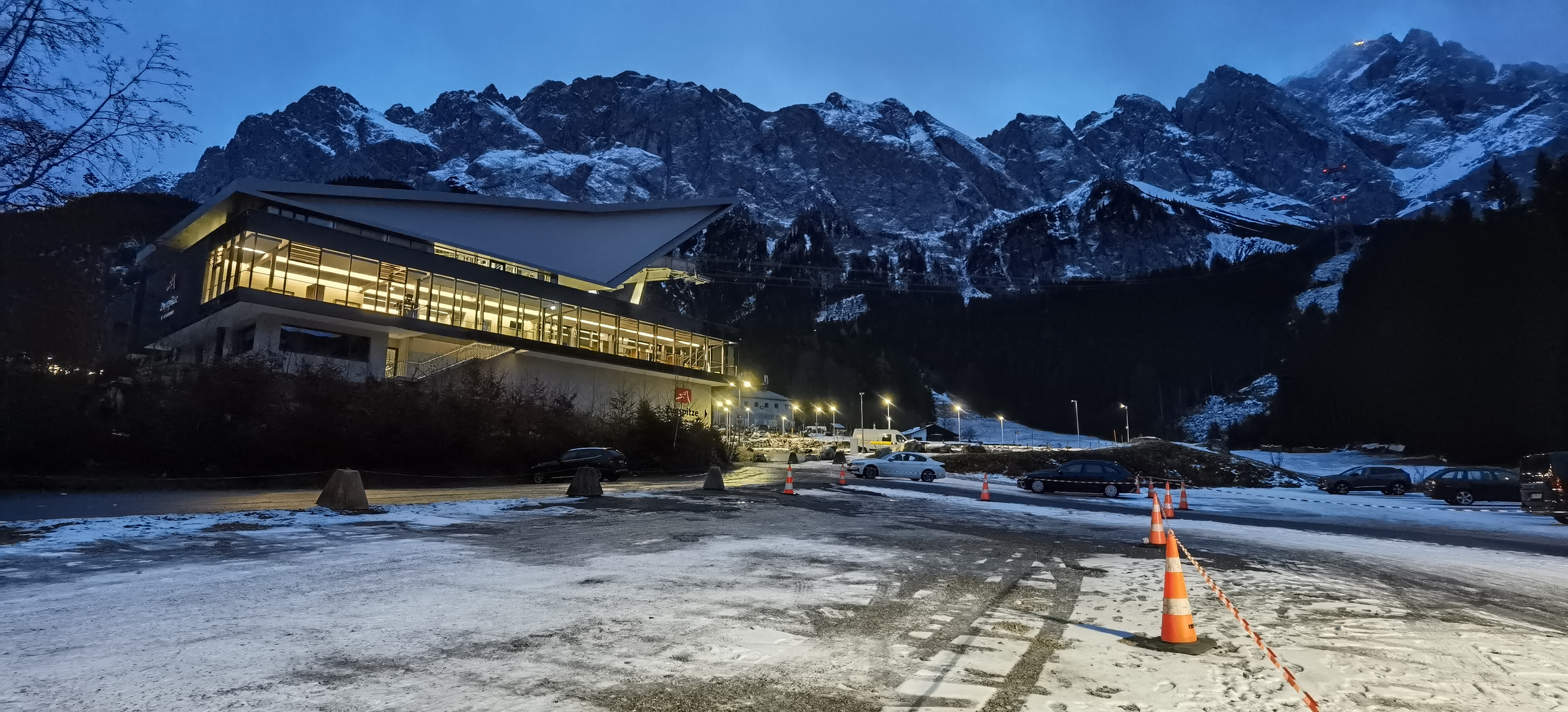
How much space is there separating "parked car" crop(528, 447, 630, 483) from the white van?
40.2m

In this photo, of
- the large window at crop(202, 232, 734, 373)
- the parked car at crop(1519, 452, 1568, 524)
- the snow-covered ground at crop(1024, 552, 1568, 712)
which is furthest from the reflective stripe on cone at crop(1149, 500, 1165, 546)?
the large window at crop(202, 232, 734, 373)

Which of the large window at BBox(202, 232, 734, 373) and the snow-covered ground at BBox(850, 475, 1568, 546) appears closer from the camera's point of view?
the snow-covered ground at BBox(850, 475, 1568, 546)

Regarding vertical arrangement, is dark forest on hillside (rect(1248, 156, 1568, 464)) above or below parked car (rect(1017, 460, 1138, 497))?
above

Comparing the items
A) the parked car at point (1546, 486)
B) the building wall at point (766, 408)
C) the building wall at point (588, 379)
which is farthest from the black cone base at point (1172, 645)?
the building wall at point (766, 408)

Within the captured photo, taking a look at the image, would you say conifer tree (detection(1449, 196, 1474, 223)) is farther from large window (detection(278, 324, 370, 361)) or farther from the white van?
large window (detection(278, 324, 370, 361))

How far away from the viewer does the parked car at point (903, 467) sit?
36000 millimetres

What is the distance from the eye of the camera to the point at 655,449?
118 feet

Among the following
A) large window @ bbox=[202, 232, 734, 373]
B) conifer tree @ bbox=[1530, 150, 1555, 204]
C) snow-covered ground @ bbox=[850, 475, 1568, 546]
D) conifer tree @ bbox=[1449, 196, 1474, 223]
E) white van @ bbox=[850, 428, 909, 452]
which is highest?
conifer tree @ bbox=[1449, 196, 1474, 223]

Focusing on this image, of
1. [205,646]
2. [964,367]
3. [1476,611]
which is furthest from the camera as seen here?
[964,367]

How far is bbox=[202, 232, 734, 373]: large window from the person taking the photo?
36094 millimetres

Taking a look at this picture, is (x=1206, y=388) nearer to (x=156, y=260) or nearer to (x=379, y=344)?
(x=379, y=344)

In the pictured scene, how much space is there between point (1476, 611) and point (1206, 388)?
159160mm

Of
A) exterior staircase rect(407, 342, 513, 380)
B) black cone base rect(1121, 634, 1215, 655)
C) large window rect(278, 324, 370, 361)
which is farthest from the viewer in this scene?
exterior staircase rect(407, 342, 513, 380)

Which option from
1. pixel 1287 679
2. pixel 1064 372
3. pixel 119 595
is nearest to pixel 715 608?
pixel 1287 679
